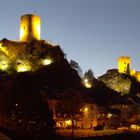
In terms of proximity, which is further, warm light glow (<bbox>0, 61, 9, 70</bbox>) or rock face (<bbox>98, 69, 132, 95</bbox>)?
rock face (<bbox>98, 69, 132, 95</bbox>)

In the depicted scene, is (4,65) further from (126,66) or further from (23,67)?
(126,66)

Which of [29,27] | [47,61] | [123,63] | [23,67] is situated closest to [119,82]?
[123,63]

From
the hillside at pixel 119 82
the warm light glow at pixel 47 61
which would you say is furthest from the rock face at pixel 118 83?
the warm light glow at pixel 47 61

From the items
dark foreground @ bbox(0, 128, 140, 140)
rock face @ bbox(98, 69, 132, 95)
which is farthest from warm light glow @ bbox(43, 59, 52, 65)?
rock face @ bbox(98, 69, 132, 95)

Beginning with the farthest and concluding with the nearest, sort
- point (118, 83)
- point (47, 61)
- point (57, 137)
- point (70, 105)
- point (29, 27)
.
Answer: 1. point (118, 83)
2. point (29, 27)
3. point (47, 61)
4. point (70, 105)
5. point (57, 137)

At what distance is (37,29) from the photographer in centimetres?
9738

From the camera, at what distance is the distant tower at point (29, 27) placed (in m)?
96.4

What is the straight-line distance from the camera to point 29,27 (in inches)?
3794

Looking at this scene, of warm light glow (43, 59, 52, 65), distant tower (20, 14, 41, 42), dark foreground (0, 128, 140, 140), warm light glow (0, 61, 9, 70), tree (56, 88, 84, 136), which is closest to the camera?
dark foreground (0, 128, 140, 140)

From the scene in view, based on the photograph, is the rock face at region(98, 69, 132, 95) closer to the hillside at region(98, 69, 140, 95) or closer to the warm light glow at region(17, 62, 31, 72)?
the hillside at region(98, 69, 140, 95)

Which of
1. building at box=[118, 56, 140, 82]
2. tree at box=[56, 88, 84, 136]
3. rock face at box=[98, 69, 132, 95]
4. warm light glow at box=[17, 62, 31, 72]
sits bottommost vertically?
tree at box=[56, 88, 84, 136]

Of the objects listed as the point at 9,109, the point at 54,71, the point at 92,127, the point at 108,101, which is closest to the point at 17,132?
the point at 9,109

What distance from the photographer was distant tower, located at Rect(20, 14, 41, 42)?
96.4 meters

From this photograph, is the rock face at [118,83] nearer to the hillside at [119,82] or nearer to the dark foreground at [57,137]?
the hillside at [119,82]
